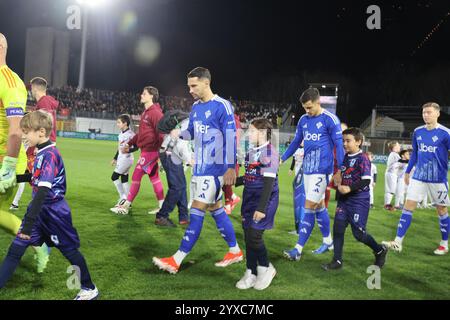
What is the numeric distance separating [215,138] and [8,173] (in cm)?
212

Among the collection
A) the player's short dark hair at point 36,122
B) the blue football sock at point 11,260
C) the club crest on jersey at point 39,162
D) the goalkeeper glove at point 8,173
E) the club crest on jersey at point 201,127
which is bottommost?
the blue football sock at point 11,260

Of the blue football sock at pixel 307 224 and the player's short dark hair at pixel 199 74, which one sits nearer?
the player's short dark hair at pixel 199 74

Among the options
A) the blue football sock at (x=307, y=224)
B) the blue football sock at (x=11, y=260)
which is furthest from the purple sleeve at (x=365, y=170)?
the blue football sock at (x=11, y=260)

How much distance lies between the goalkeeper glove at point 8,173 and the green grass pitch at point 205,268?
100cm

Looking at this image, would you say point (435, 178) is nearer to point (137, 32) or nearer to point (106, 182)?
point (106, 182)

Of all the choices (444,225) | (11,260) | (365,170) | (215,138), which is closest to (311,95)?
(365,170)

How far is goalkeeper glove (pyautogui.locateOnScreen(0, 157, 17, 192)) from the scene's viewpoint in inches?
152

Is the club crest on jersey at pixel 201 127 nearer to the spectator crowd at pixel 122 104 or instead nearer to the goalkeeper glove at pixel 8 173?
the goalkeeper glove at pixel 8 173

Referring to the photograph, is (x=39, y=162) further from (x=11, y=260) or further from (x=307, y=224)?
(x=307, y=224)

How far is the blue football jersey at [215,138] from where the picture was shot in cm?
478

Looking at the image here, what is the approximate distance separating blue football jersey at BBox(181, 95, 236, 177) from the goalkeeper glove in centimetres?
187

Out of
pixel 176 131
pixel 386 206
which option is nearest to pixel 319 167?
pixel 176 131

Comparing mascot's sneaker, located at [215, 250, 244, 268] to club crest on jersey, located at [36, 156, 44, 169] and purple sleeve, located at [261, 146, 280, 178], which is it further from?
club crest on jersey, located at [36, 156, 44, 169]

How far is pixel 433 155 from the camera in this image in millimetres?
6543
